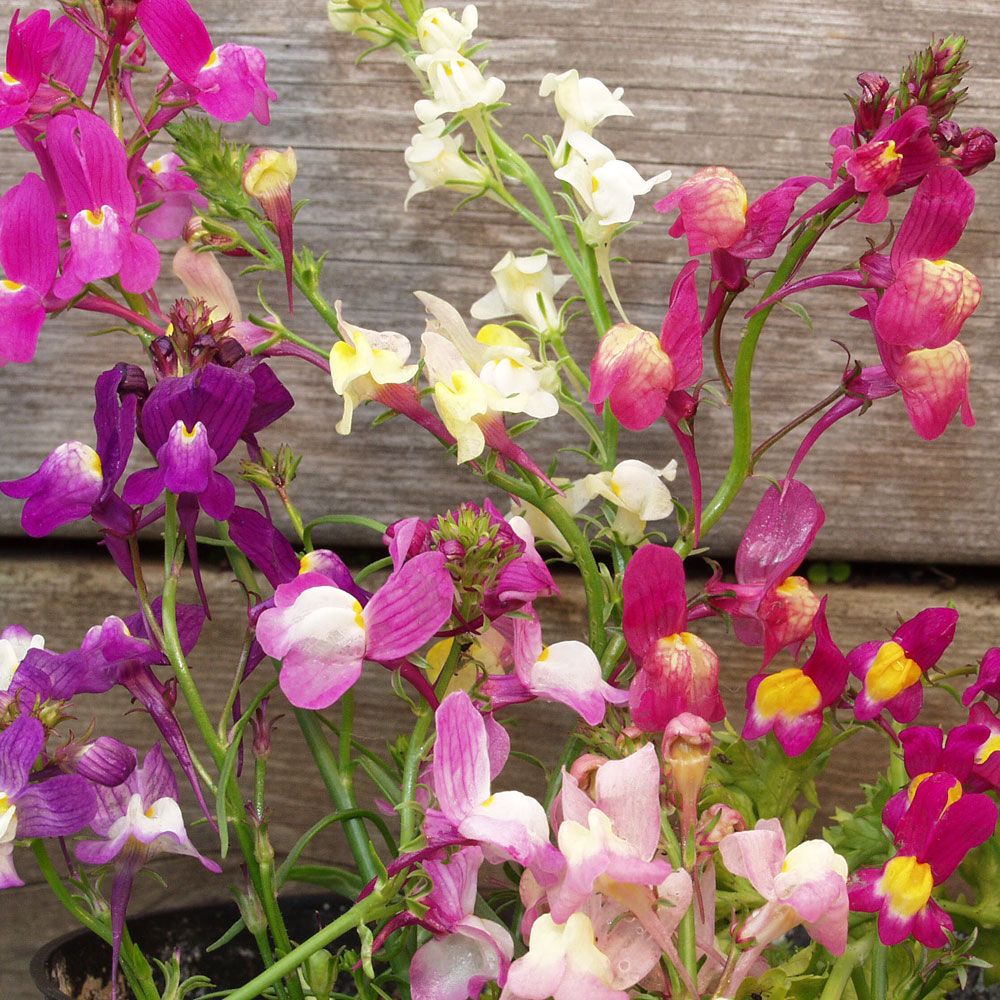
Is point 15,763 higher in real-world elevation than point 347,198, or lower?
lower

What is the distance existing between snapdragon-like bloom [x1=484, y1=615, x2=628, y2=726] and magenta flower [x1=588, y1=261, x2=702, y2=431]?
4.5 inches

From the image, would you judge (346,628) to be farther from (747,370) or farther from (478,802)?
(747,370)

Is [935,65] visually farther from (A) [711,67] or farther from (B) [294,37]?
(B) [294,37]

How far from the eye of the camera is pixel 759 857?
0.50 meters

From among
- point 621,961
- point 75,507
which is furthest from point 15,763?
point 621,961

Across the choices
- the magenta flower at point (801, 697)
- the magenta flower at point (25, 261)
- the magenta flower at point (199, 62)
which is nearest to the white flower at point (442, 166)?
the magenta flower at point (199, 62)

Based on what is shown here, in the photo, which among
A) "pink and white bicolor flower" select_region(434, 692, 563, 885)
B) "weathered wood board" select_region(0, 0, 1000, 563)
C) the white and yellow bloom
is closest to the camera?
"pink and white bicolor flower" select_region(434, 692, 563, 885)

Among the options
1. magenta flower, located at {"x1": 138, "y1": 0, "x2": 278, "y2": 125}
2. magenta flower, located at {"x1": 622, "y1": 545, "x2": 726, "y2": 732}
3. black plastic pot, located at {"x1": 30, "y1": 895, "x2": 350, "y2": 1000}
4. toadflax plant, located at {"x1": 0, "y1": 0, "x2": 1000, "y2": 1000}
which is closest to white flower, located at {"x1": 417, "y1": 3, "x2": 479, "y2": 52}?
toadflax plant, located at {"x1": 0, "y1": 0, "x2": 1000, "y2": 1000}

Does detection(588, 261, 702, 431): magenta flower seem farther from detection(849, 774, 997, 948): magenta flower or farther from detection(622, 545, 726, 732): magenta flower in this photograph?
detection(849, 774, 997, 948): magenta flower

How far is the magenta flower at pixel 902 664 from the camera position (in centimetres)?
63

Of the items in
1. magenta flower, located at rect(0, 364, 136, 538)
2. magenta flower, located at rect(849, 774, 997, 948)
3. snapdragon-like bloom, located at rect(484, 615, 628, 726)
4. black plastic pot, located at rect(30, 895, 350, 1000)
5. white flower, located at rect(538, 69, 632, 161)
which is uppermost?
white flower, located at rect(538, 69, 632, 161)

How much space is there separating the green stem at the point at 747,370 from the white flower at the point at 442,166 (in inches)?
7.9

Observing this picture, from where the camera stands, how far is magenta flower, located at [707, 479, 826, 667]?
62 centimetres

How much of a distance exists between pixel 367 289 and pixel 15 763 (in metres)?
0.46
